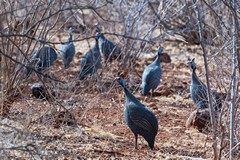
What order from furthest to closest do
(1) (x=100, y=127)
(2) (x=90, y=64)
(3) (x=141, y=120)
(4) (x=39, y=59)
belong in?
1. (2) (x=90, y=64)
2. (1) (x=100, y=127)
3. (3) (x=141, y=120)
4. (4) (x=39, y=59)

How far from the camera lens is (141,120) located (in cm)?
715

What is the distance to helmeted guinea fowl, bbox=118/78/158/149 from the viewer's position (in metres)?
7.01

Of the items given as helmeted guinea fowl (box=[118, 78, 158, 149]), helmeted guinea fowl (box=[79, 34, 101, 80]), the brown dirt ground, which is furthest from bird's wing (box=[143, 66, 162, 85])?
helmeted guinea fowl (box=[118, 78, 158, 149])

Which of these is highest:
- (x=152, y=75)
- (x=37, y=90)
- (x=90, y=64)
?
(x=90, y=64)

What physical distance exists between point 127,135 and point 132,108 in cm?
63

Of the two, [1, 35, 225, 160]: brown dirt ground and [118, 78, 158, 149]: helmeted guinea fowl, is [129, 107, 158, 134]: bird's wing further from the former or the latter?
[1, 35, 225, 160]: brown dirt ground

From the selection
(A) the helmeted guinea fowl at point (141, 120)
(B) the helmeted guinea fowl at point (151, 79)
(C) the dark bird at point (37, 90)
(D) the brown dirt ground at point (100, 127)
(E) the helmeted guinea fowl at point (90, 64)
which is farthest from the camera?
(B) the helmeted guinea fowl at point (151, 79)

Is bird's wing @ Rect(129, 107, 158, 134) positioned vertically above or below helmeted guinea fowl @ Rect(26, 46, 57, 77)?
below

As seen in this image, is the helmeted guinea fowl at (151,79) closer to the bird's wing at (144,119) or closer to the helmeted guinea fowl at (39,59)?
the helmeted guinea fowl at (39,59)

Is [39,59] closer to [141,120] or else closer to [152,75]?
[141,120]

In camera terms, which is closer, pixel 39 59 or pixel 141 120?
pixel 39 59

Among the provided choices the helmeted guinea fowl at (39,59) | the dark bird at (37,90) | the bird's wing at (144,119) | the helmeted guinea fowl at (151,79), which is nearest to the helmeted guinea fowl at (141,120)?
the bird's wing at (144,119)

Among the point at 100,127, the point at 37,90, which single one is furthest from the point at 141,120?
the point at 37,90

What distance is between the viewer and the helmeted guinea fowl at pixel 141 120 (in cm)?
701
